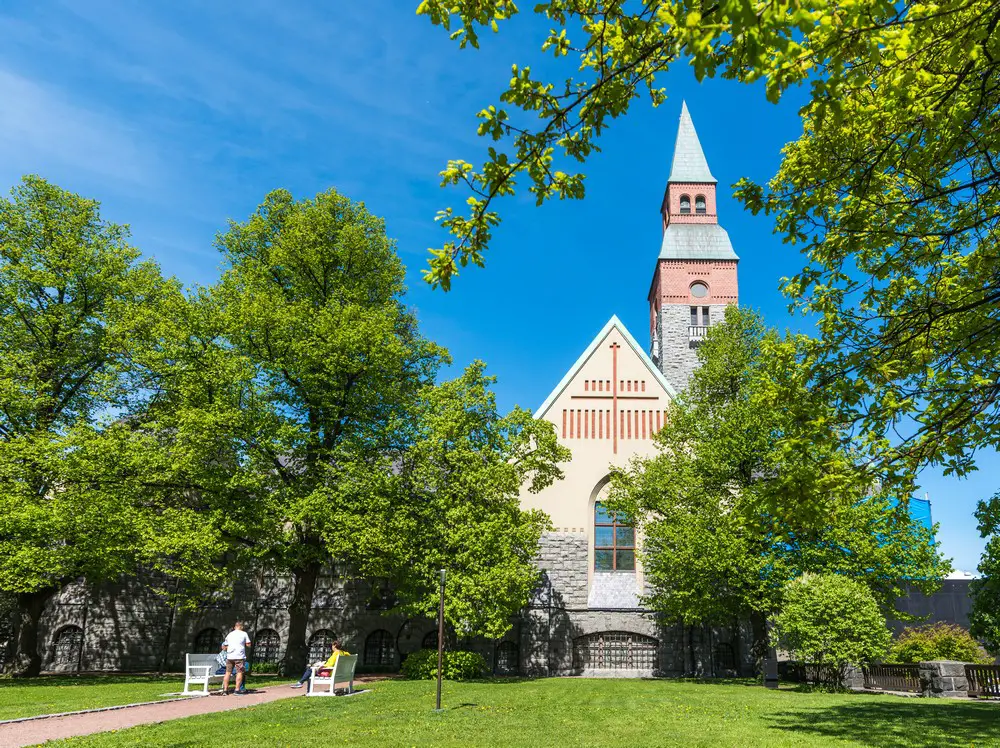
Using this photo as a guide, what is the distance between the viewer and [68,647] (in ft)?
87.0

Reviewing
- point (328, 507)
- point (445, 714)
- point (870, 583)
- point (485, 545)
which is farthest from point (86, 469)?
point (870, 583)

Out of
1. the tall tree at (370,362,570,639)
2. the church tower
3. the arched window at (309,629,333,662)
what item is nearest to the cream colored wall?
the tall tree at (370,362,570,639)

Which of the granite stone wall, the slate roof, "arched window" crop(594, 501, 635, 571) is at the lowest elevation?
"arched window" crop(594, 501, 635, 571)

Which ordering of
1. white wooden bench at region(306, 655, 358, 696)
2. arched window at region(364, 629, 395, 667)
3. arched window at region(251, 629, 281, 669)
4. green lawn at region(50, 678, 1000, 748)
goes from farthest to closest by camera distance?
arched window at region(251, 629, 281, 669) < arched window at region(364, 629, 395, 667) < white wooden bench at region(306, 655, 358, 696) < green lawn at region(50, 678, 1000, 748)

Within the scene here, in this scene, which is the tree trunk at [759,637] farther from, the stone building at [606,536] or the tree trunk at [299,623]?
the tree trunk at [299,623]

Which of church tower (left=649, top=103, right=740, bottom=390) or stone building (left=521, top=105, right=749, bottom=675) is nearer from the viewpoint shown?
stone building (left=521, top=105, right=749, bottom=675)

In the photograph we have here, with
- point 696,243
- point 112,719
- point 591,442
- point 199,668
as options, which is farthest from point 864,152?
point 696,243

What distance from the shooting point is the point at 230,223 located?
26188 mm

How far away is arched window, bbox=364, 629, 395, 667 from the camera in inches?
1094

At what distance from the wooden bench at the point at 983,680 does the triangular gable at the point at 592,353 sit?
612 inches

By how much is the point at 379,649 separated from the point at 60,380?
1572cm

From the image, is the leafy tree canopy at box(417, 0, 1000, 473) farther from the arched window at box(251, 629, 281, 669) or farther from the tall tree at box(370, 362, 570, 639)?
the arched window at box(251, 629, 281, 669)

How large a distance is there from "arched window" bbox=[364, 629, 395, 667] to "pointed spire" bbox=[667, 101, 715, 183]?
3004 centimetres

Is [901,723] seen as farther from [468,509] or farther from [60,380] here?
[60,380]
